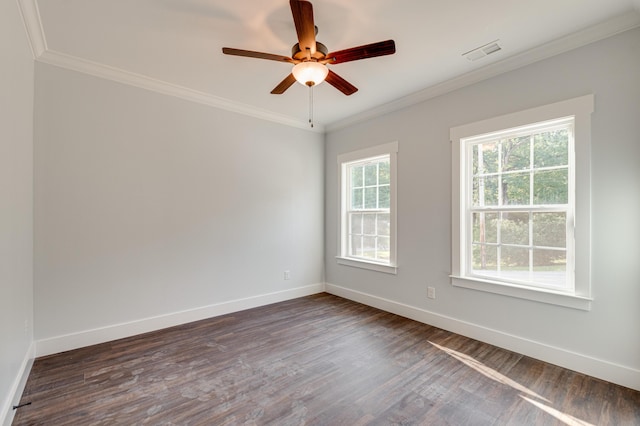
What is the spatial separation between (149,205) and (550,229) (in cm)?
397

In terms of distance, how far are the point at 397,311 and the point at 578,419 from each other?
6.42ft

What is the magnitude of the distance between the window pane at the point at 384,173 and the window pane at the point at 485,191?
3.78 feet

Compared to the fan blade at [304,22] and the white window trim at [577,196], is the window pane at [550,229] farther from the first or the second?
the fan blade at [304,22]

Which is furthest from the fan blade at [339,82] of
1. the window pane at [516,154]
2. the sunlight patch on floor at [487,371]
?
the sunlight patch on floor at [487,371]

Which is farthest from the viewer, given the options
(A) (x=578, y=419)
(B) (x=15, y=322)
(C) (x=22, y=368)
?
(C) (x=22, y=368)

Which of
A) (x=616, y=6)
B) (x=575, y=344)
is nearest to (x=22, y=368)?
(x=575, y=344)

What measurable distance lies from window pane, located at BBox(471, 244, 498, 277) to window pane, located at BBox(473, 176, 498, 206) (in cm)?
46

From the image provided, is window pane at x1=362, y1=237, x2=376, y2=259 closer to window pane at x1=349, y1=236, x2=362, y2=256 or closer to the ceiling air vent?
window pane at x1=349, y1=236, x2=362, y2=256

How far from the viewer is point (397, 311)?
366cm

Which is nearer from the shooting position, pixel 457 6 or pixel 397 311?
pixel 457 6

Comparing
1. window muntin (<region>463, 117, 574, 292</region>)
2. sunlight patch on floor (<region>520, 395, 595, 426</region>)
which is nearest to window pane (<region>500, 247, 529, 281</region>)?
window muntin (<region>463, 117, 574, 292</region>)

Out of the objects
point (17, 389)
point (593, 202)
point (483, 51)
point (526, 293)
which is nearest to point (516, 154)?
point (593, 202)

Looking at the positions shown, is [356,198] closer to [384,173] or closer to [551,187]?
[384,173]

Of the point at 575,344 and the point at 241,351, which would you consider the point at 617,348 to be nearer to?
the point at 575,344
